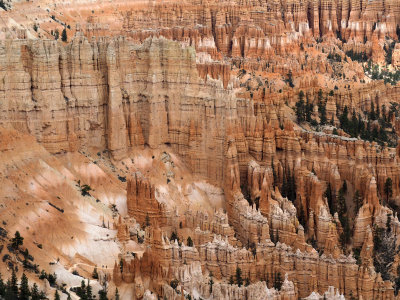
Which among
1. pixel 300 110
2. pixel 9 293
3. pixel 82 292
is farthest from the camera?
pixel 300 110

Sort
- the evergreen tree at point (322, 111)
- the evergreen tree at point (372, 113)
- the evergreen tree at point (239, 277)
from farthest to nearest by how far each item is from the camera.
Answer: the evergreen tree at point (372, 113)
the evergreen tree at point (322, 111)
the evergreen tree at point (239, 277)

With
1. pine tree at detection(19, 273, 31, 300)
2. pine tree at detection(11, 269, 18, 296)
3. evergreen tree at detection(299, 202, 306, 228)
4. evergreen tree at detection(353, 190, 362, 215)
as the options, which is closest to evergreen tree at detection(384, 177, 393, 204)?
evergreen tree at detection(353, 190, 362, 215)

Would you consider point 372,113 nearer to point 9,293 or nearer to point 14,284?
point 14,284

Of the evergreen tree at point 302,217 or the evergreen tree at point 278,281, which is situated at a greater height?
the evergreen tree at point 302,217

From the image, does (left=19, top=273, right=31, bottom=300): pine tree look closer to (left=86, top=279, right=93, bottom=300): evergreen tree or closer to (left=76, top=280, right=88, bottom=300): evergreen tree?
(left=76, top=280, right=88, bottom=300): evergreen tree

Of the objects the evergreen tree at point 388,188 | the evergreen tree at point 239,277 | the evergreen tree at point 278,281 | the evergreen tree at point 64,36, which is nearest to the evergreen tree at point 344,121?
the evergreen tree at point 388,188

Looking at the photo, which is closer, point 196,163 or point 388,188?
point 388,188

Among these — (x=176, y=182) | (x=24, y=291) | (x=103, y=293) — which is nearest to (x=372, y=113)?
(x=176, y=182)

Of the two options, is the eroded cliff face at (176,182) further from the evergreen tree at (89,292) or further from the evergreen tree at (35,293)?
the evergreen tree at (35,293)

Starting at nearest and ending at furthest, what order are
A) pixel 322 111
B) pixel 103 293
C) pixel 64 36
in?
pixel 103 293 < pixel 64 36 < pixel 322 111

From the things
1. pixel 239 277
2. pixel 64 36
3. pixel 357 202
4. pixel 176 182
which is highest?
pixel 64 36

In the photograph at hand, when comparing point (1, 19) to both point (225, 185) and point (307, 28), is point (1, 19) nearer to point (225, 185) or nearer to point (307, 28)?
point (225, 185)

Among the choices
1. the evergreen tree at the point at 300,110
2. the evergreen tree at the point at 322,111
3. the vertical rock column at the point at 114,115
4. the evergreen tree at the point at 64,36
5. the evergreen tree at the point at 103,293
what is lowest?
the evergreen tree at the point at 103,293
